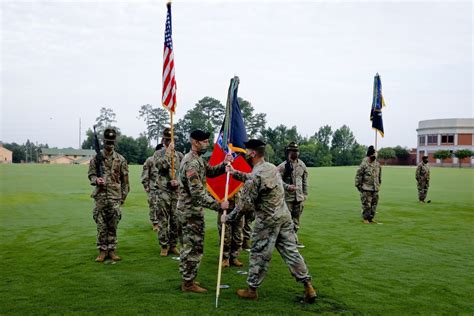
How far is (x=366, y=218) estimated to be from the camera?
39.6 feet

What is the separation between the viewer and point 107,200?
7.27m

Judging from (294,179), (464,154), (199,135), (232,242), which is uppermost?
(464,154)

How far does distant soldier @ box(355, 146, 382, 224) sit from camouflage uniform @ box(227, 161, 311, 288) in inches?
276

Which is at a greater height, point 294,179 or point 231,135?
point 231,135

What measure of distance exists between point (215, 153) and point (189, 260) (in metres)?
2.24

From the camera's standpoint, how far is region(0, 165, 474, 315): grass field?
17.1ft

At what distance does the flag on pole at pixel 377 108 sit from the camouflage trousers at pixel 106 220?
8.46 meters

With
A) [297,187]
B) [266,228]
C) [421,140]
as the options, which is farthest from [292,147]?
[421,140]

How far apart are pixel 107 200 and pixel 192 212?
2.24m

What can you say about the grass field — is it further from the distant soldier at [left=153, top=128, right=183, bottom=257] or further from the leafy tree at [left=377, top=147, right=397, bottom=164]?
the leafy tree at [left=377, top=147, right=397, bottom=164]

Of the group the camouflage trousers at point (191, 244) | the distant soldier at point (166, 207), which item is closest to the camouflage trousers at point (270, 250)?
the camouflage trousers at point (191, 244)

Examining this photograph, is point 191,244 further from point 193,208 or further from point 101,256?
point 101,256

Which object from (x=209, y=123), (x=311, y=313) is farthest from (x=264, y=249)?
(x=209, y=123)

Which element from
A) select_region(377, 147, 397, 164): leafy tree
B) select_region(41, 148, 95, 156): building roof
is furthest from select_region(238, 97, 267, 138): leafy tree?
select_region(41, 148, 95, 156): building roof
